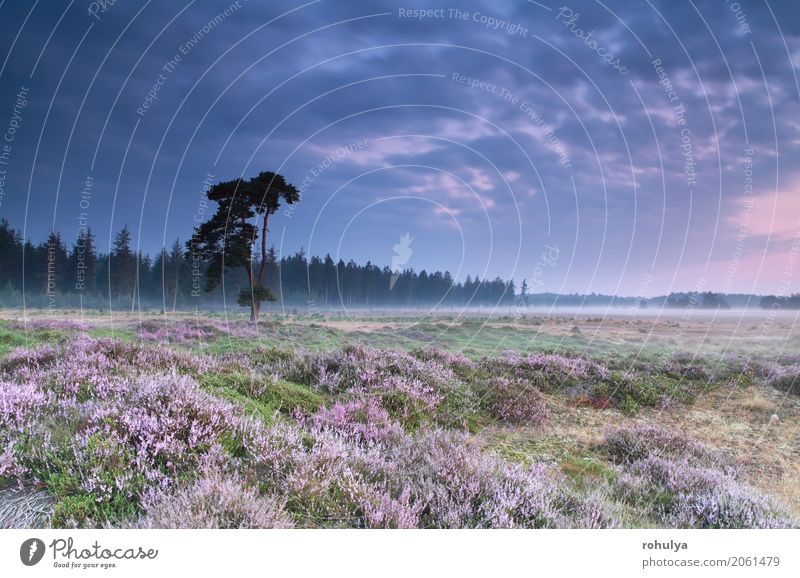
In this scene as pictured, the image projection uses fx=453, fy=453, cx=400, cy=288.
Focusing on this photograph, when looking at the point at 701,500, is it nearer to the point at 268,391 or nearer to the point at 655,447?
the point at 655,447

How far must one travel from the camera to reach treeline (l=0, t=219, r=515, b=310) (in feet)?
19.3

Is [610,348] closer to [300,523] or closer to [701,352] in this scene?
[701,352]

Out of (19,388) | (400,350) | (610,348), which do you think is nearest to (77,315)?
(19,388)

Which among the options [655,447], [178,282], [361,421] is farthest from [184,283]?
[655,447]

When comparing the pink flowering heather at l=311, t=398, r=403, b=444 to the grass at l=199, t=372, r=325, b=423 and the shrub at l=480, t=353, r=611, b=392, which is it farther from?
the shrub at l=480, t=353, r=611, b=392

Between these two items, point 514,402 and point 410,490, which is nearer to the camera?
point 410,490

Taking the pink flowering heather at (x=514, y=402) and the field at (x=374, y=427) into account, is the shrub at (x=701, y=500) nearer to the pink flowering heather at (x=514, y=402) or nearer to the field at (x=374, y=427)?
the field at (x=374, y=427)

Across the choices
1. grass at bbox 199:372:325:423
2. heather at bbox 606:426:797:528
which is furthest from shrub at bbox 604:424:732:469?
grass at bbox 199:372:325:423

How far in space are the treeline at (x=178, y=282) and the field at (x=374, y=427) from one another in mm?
678

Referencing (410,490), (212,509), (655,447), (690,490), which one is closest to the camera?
(212,509)

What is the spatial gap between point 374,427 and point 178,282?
3721 millimetres

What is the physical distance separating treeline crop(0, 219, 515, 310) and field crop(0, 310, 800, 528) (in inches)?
26.7

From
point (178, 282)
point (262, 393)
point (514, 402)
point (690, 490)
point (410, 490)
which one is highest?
point (178, 282)

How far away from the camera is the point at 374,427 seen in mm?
5207
